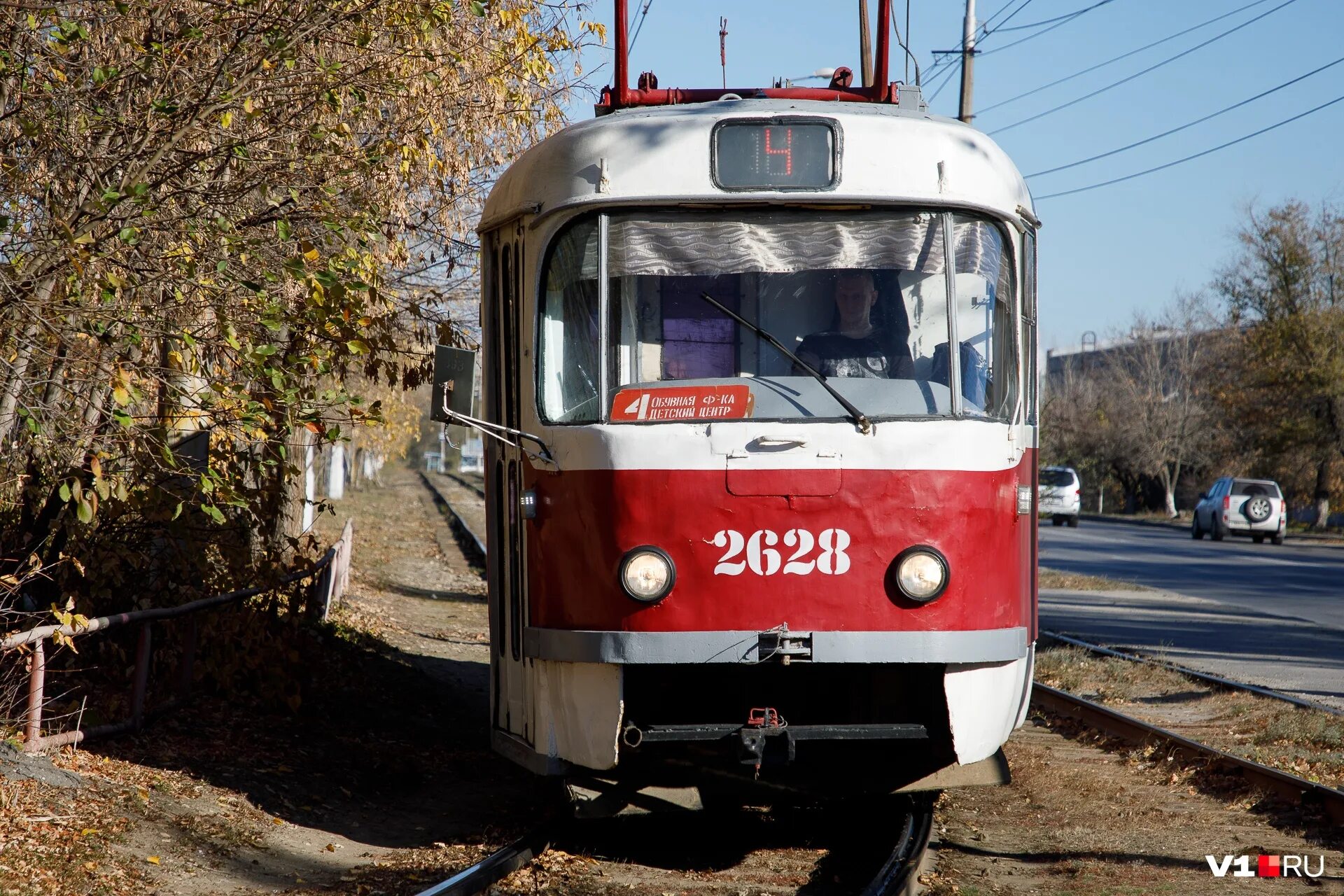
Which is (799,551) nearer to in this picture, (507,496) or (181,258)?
(507,496)

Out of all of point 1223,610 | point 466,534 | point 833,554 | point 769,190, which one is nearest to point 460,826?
point 833,554

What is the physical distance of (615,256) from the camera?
6.47 metres

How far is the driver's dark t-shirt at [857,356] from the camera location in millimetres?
6387

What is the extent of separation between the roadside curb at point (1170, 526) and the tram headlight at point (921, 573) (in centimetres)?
4143

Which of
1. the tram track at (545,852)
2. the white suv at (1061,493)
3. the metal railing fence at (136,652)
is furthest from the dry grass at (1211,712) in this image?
the white suv at (1061,493)

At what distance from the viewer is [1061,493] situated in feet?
153

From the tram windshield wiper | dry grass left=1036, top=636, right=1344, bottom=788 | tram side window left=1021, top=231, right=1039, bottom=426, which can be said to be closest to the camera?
the tram windshield wiper

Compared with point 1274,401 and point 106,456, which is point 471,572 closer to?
point 106,456

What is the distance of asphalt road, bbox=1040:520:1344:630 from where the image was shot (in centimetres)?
2166

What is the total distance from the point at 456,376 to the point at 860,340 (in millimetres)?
1727

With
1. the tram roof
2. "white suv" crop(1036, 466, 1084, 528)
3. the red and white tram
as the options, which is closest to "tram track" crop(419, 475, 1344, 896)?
the red and white tram

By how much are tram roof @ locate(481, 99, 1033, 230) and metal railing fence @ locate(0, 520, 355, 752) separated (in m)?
3.21

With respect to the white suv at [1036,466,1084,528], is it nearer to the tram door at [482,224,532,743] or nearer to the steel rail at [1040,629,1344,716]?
the steel rail at [1040,629,1344,716]

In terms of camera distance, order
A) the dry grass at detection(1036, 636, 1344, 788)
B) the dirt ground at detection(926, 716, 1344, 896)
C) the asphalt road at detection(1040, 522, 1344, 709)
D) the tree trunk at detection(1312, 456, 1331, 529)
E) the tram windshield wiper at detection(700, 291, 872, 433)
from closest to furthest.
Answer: the tram windshield wiper at detection(700, 291, 872, 433) → the dirt ground at detection(926, 716, 1344, 896) → the dry grass at detection(1036, 636, 1344, 788) → the asphalt road at detection(1040, 522, 1344, 709) → the tree trunk at detection(1312, 456, 1331, 529)
